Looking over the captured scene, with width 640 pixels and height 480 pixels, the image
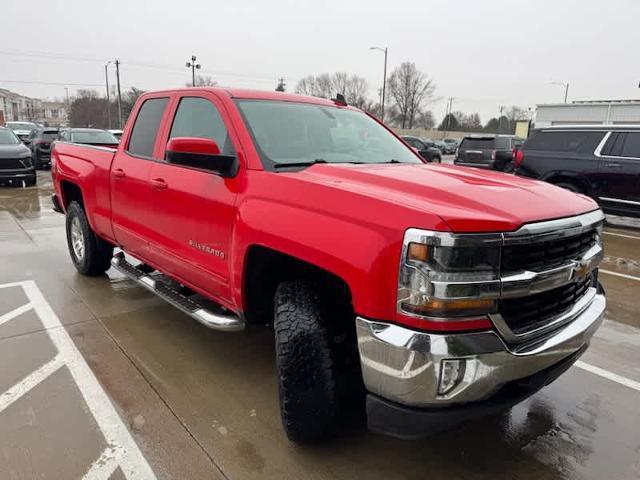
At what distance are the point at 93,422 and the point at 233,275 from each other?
3.79 feet

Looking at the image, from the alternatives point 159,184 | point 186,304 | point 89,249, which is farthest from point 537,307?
point 89,249

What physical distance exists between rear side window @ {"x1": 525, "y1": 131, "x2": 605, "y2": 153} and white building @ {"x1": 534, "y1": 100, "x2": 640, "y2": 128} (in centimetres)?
2236

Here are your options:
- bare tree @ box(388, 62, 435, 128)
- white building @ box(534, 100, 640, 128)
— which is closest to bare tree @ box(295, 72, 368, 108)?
bare tree @ box(388, 62, 435, 128)

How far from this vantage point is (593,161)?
9.29 m

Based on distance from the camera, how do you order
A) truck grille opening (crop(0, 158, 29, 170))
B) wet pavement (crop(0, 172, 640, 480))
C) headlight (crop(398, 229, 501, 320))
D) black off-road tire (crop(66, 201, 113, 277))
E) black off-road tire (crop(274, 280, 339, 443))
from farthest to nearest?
truck grille opening (crop(0, 158, 29, 170)) < black off-road tire (crop(66, 201, 113, 277)) < wet pavement (crop(0, 172, 640, 480)) < black off-road tire (crop(274, 280, 339, 443)) < headlight (crop(398, 229, 501, 320))

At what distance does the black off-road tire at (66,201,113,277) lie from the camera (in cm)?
522

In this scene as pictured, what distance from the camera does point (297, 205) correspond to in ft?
8.19

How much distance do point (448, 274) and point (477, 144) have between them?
51.1 feet

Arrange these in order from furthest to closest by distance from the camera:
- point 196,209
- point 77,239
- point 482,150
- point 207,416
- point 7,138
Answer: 1. point 482,150
2. point 7,138
3. point 77,239
4. point 196,209
5. point 207,416

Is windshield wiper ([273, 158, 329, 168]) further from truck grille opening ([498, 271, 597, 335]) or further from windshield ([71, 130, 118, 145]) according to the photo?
windshield ([71, 130, 118, 145])

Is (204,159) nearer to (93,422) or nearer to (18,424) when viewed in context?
(93,422)

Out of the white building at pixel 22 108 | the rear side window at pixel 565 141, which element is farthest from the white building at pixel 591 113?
the white building at pixel 22 108

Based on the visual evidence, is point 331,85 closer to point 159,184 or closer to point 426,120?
point 426,120

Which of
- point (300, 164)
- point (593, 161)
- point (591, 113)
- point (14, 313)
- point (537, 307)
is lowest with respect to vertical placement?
point (14, 313)
